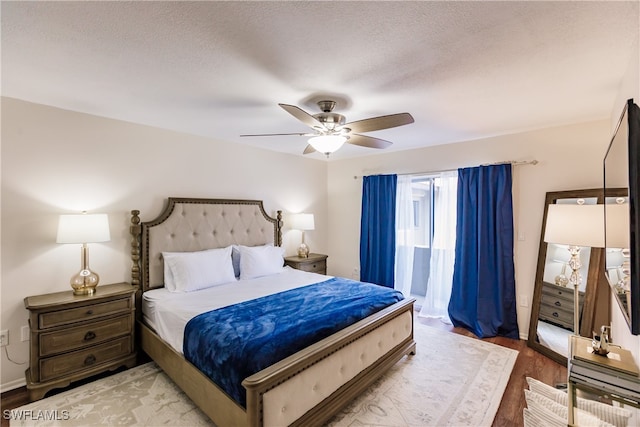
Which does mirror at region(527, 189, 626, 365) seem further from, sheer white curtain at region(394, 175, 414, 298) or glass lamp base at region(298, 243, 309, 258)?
glass lamp base at region(298, 243, 309, 258)

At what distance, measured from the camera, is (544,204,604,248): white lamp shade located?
1.99 m

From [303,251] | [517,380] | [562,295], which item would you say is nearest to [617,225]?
[517,380]

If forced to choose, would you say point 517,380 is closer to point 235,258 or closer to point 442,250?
point 442,250

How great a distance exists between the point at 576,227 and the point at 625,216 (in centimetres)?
69

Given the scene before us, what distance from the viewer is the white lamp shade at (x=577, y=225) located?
199 cm

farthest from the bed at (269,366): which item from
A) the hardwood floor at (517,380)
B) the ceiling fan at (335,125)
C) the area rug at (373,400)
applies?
the ceiling fan at (335,125)

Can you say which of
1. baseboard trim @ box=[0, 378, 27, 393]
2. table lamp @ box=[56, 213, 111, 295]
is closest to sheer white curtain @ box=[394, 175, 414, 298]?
table lamp @ box=[56, 213, 111, 295]

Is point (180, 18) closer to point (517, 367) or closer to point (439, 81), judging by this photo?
point (439, 81)

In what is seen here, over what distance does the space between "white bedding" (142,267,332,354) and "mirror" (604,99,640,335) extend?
97.2 inches

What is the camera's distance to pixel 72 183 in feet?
8.80

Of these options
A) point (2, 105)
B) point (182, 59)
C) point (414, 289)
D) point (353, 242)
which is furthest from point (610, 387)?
point (2, 105)

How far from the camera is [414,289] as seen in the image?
4609mm

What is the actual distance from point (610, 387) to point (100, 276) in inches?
151

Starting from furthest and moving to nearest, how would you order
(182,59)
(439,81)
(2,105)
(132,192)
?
1. (132,192)
2. (2,105)
3. (439,81)
4. (182,59)
